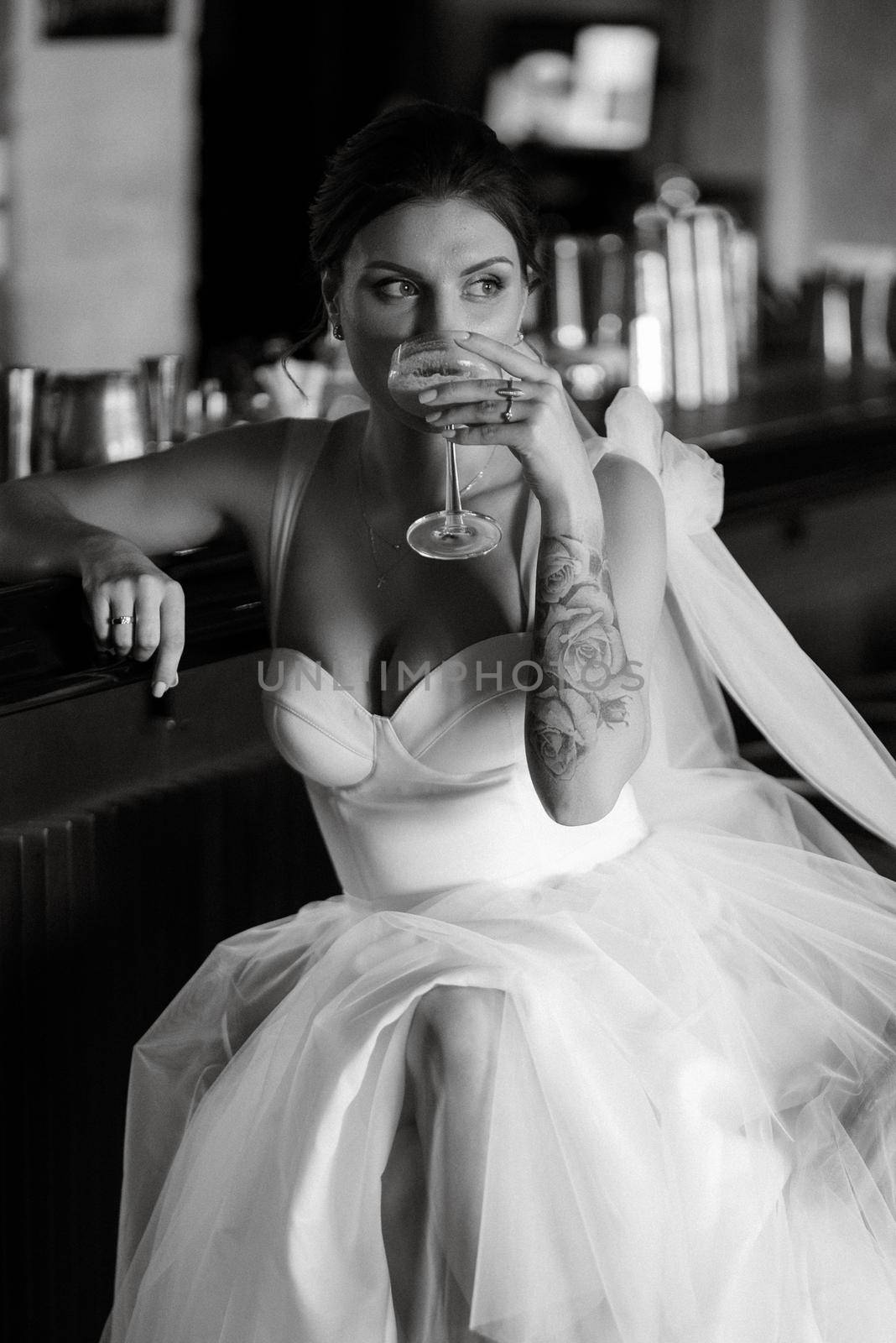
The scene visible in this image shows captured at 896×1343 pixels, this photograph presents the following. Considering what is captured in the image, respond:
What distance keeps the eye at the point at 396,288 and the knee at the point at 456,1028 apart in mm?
652

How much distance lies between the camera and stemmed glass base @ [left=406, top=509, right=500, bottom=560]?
5.00ft

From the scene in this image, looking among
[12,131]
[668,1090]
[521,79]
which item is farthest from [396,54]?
[668,1090]

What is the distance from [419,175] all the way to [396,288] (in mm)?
107

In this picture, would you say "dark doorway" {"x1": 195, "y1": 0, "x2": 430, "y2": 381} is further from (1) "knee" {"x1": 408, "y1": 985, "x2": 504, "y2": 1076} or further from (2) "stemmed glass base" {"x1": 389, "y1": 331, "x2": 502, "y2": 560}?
(1) "knee" {"x1": 408, "y1": 985, "x2": 504, "y2": 1076}

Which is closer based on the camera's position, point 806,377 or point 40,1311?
point 40,1311

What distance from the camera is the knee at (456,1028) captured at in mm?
1343

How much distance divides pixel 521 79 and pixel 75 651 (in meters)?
6.85

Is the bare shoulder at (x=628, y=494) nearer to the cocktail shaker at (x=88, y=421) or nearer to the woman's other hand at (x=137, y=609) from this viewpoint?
the woman's other hand at (x=137, y=609)

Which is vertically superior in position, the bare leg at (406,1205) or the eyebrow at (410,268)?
the eyebrow at (410,268)

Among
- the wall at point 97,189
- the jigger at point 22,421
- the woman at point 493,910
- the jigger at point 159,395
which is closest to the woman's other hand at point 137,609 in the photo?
the woman at point 493,910

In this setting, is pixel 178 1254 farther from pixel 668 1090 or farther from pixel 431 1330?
pixel 668 1090

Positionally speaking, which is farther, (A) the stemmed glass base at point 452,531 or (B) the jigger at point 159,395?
(B) the jigger at point 159,395

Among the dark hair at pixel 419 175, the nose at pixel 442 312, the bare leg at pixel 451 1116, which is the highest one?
the dark hair at pixel 419 175

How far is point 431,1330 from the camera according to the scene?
1.38 meters
